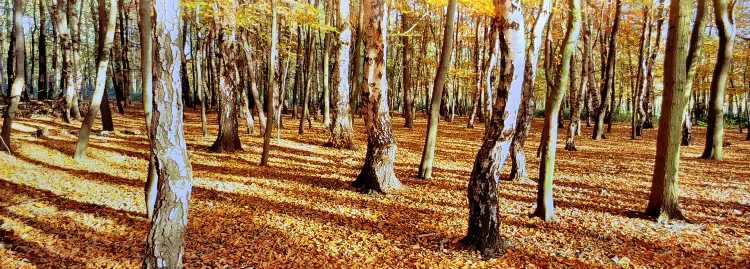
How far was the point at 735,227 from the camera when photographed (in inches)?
214

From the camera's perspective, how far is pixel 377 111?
285 inches

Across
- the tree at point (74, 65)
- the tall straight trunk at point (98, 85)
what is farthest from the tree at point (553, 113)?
the tree at point (74, 65)

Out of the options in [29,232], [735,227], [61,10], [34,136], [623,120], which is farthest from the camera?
[623,120]

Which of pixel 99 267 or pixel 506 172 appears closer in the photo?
pixel 99 267

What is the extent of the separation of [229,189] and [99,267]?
321cm

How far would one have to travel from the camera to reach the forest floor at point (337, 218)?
4.46 m

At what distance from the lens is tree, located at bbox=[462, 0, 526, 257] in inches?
171

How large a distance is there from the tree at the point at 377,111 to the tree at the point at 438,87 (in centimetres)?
105

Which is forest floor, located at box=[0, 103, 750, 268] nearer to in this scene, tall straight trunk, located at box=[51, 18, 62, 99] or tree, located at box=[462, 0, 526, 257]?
tree, located at box=[462, 0, 526, 257]

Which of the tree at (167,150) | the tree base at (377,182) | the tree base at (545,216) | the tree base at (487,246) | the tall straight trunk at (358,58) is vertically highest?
the tall straight trunk at (358,58)

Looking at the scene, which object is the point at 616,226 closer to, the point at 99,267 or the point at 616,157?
the point at 99,267

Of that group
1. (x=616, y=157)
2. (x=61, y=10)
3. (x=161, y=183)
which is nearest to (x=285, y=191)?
(x=161, y=183)

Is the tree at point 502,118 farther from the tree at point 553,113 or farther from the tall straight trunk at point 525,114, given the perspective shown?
the tall straight trunk at point 525,114

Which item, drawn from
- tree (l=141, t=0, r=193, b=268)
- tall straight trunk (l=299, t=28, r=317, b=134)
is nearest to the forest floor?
tree (l=141, t=0, r=193, b=268)
